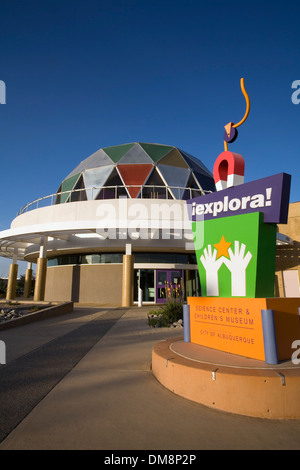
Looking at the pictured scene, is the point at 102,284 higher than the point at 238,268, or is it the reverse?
the point at 238,268

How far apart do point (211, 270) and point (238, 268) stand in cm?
67

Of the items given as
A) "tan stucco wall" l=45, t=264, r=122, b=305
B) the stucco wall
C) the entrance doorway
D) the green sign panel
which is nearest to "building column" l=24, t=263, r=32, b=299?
"tan stucco wall" l=45, t=264, r=122, b=305

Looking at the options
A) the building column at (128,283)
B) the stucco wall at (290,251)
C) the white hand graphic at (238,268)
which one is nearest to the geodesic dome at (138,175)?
the building column at (128,283)

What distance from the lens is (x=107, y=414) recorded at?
310cm

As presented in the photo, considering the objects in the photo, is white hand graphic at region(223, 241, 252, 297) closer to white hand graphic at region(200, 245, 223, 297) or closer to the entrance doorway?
white hand graphic at region(200, 245, 223, 297)

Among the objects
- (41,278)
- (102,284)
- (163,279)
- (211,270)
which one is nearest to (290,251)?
(163,279)

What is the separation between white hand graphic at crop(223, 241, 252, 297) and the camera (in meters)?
5.01

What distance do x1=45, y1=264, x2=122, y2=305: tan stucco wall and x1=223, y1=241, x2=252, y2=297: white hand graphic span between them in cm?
1515

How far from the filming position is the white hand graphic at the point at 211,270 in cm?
552

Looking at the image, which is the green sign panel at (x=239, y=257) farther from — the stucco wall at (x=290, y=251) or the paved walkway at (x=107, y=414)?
the stucco wall at (x=290, y=251)

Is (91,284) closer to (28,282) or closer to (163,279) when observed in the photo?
(163,279)

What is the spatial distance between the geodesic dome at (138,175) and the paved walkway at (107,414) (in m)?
15.2

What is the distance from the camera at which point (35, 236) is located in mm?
19672
